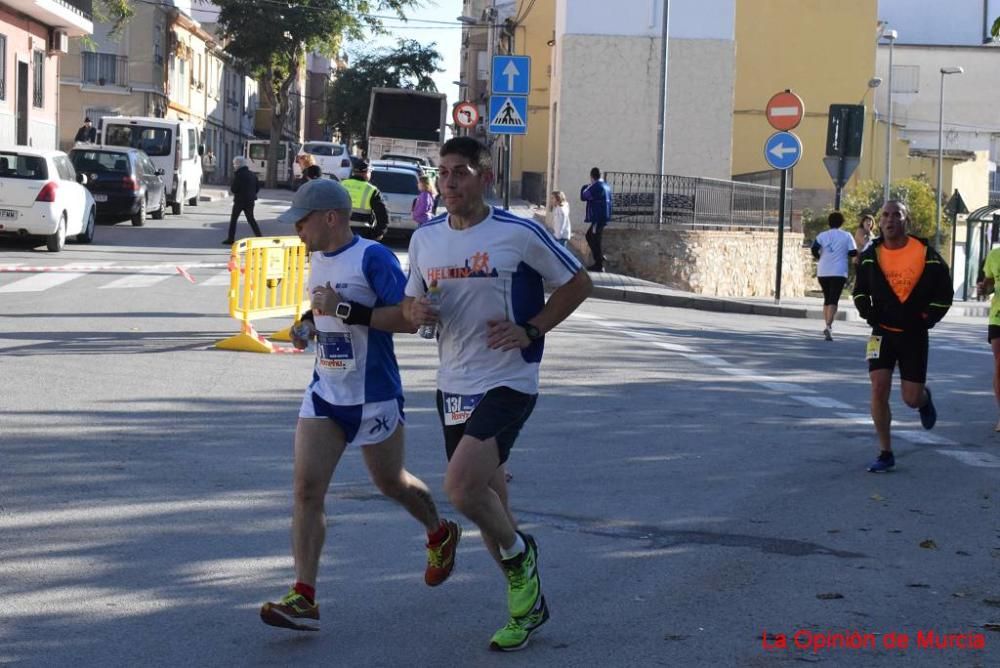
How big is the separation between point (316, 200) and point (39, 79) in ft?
116

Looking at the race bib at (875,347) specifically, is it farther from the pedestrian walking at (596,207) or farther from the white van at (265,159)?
the white van at (265,159)

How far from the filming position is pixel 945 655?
5.22 meters

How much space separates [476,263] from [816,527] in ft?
9.83

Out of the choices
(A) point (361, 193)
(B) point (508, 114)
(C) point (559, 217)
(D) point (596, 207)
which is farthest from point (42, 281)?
(C) point (559, 217)

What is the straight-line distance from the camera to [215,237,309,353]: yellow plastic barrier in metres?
14.0

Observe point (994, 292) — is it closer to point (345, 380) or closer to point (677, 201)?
point (345, 380)

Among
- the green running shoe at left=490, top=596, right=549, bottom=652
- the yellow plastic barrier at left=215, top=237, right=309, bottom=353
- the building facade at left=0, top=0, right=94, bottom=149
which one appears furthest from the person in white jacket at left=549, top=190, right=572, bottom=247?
the green running shoe at left=490, top=596, right=549, bottom=652

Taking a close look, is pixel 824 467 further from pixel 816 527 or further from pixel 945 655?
pixel 945 655

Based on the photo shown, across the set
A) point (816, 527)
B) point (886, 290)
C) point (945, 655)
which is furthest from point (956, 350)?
point (945, 655)

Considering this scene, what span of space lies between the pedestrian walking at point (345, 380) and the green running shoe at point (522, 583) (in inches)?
17.2

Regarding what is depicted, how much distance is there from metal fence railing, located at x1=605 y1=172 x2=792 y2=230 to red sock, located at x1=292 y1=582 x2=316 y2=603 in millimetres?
23304

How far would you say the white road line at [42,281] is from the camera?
1856cm

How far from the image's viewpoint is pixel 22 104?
121 feet

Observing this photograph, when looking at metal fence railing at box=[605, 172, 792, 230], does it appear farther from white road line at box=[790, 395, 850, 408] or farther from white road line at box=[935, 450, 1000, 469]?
white road line at box=[935, 450, 1000, 469]
